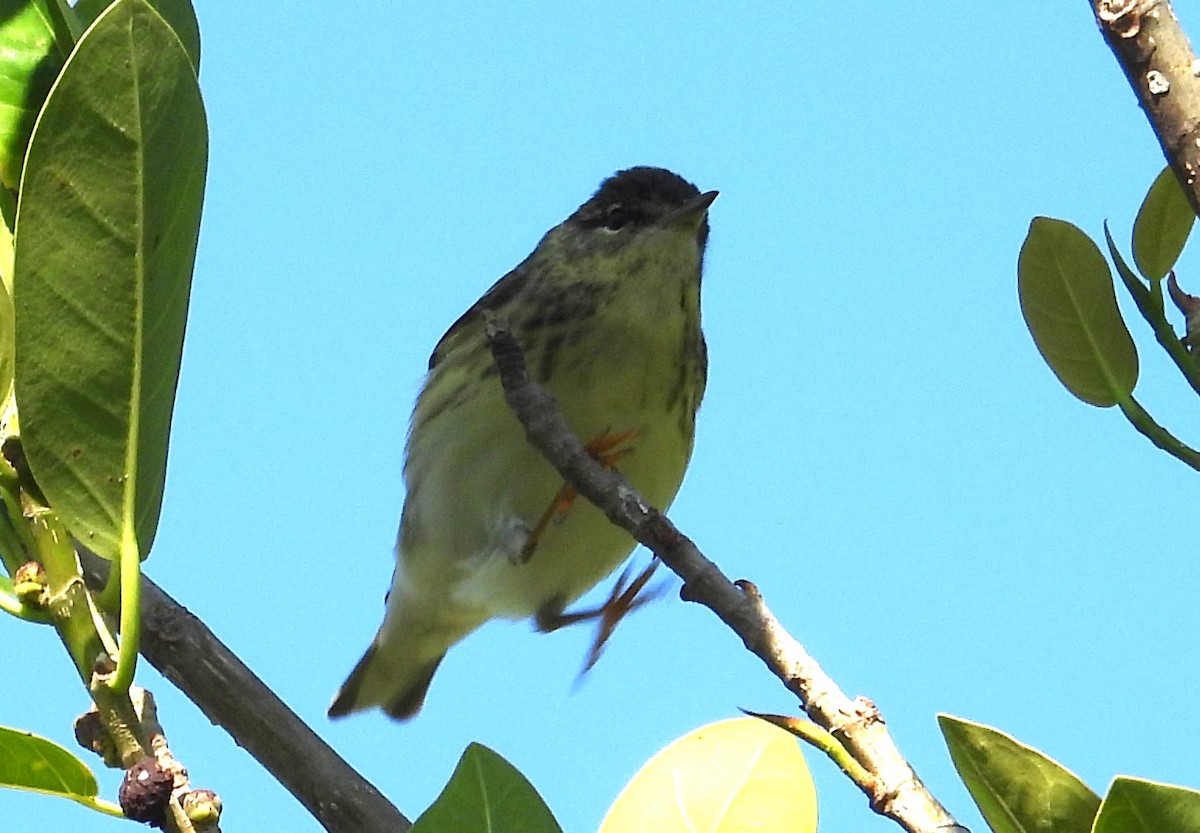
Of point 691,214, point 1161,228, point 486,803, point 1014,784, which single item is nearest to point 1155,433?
point 1161,228

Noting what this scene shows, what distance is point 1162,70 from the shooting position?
1691 millimetres

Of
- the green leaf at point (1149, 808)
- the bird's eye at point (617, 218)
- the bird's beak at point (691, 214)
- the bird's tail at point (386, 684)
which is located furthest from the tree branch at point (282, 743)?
the bird's tail at point (386, 684)

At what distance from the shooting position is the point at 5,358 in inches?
58.1

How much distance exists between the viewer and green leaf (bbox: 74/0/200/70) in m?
1.80

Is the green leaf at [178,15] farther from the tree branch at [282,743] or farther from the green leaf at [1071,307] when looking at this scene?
the green leaf at [1071,307]

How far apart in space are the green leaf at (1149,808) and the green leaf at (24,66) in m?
1.22

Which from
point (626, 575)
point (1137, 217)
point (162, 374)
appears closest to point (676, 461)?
point (626, 575)

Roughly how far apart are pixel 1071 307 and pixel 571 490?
1.56 m

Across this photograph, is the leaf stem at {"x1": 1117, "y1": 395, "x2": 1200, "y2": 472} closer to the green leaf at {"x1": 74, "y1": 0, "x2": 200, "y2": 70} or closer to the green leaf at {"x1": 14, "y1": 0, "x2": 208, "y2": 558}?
the green leaf at {"x1": 14, "y1": 0, "x2": 208, "y2": 558}

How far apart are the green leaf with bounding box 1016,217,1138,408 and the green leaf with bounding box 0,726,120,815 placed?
1.36m

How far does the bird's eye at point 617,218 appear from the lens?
5.00 metres

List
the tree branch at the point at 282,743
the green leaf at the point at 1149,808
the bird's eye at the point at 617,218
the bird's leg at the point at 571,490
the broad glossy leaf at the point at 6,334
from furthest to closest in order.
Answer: the bird's eye at the point at 617,218
the bird's leg at the point at 571,490
the tree branch at the point at 282,743
the broad glossy leaf at the point at 6,334
the green leaf at the point at 1149,808

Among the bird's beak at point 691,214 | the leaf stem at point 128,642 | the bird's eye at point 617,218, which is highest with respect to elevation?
the bird's eye at point 617,218

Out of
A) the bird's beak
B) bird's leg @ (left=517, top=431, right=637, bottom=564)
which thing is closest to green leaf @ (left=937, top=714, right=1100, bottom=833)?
bird's leg @ (left=517, top=431, right=637, bottom=564)
